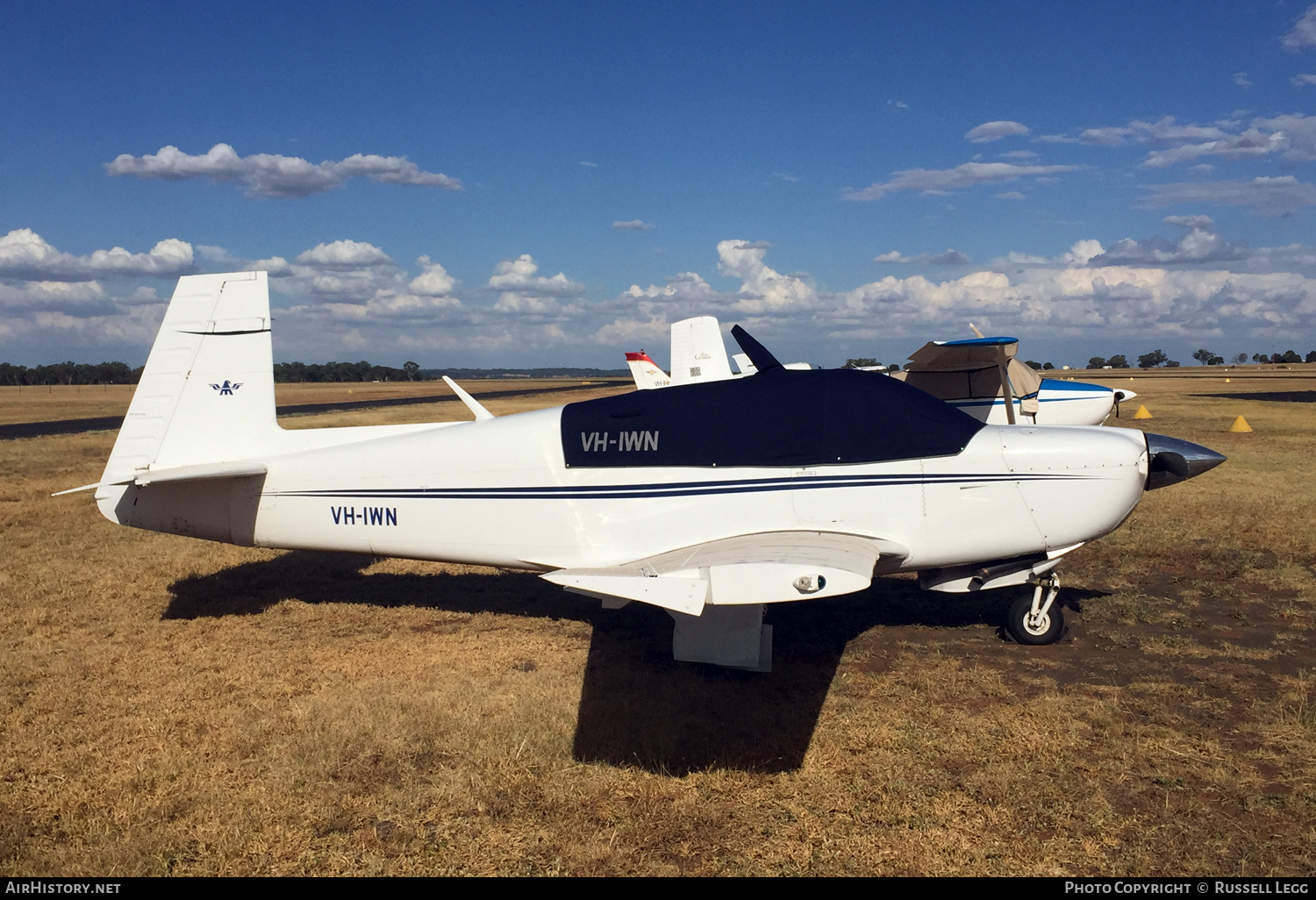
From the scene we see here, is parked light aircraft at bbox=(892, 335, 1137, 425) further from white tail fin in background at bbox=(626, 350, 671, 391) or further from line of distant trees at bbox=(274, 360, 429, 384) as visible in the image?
line of distant trees at bbox=(274, 360, 429, 384)

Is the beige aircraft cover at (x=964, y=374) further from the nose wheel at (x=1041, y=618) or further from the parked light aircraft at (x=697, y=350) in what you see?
the parked light aircraft at (x=697, y=350)

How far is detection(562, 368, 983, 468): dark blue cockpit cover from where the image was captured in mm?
6234

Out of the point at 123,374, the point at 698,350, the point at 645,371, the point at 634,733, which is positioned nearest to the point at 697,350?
the point at 698,350

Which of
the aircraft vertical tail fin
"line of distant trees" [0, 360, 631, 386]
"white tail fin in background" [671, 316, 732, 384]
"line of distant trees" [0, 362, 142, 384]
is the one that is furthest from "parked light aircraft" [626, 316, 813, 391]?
"line of distant trees" [0, 362, 142, 384]

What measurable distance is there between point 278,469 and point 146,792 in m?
3.44

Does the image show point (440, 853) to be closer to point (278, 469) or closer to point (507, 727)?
point (507, 727)

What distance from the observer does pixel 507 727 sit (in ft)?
17.5

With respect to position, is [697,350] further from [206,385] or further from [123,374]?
[123,374]

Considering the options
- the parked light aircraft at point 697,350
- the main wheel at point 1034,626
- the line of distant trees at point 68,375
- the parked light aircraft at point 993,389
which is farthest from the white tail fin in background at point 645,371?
the line of distant trees at point 68,375

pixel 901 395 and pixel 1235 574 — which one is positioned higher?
pixel 901 395

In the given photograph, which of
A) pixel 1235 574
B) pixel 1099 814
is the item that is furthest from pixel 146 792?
pixel 1235 574

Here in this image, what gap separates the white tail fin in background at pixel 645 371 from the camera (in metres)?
30.7

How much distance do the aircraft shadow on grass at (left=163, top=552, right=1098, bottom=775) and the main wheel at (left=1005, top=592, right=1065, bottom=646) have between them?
2.14 ft

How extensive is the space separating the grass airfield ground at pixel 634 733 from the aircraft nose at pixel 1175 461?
1.47 m
